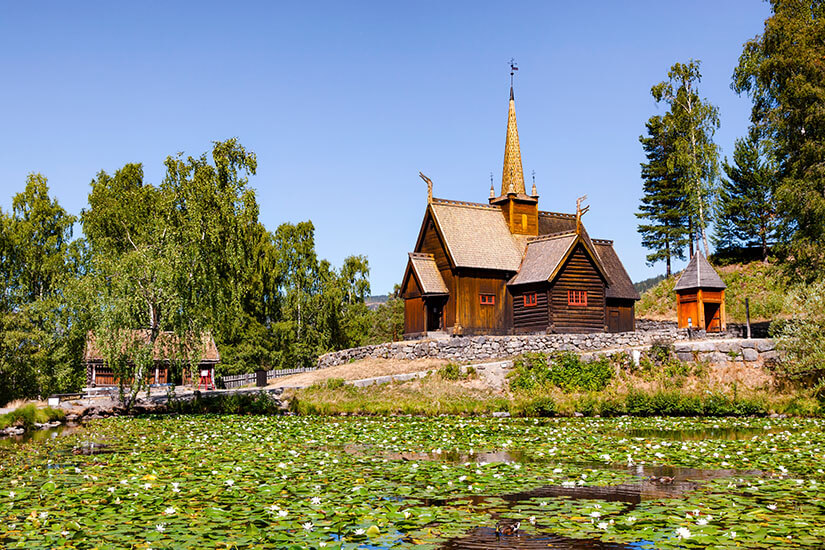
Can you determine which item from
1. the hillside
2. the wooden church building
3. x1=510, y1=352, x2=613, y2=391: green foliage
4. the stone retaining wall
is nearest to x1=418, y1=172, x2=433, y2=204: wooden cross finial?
the wooden church building

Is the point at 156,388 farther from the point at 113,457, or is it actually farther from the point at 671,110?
the point at 671,110

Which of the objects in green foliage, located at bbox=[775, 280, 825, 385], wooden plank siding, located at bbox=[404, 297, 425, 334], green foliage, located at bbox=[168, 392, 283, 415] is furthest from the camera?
wooden plank siding, located at bbox=[404, 297, 425, 334]

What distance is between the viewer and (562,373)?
29.1 meters

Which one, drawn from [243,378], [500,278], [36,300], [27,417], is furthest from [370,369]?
[36,300]

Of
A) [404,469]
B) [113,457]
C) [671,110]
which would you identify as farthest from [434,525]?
[671,110]

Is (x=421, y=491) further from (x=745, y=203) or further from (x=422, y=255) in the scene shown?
(x=745, y=203)

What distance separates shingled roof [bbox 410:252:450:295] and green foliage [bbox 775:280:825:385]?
18146 mm

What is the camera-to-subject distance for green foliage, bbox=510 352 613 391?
93.8 ft

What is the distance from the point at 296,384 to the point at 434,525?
27485mm

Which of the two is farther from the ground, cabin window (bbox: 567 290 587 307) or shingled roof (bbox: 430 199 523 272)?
shingled roof (bbox: 430 199 523 272)

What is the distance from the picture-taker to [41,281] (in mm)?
46375

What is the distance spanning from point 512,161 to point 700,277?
13.5 meters

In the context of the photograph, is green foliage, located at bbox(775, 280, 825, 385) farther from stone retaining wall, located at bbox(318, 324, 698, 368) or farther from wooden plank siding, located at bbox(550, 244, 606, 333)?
wooden plank siding, located at bbox(550, 244, 606, 333)

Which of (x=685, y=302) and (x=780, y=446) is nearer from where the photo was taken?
(x=780, y=446)
